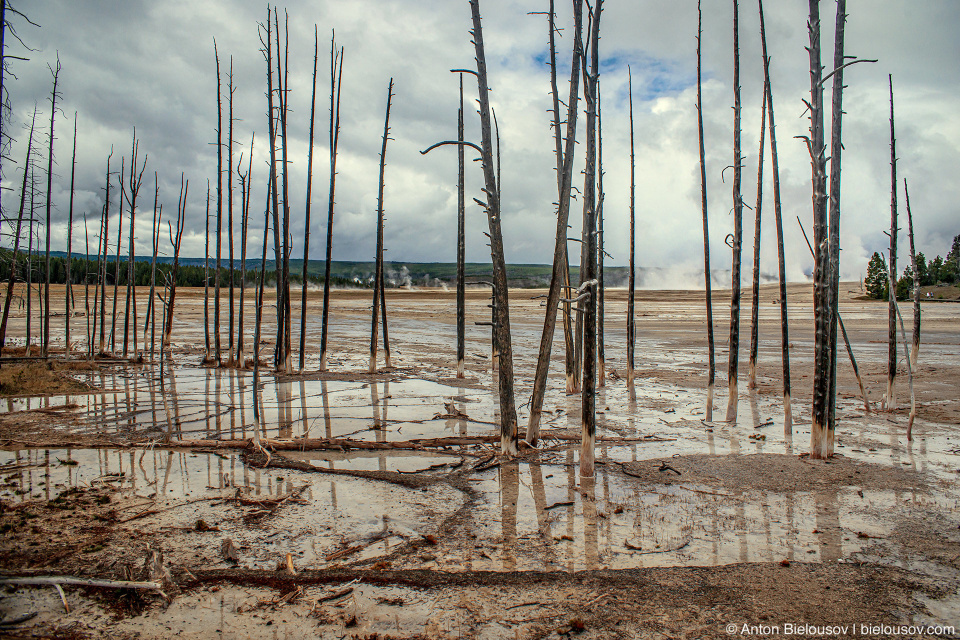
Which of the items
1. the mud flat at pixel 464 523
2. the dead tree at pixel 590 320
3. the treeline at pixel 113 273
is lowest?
the mud flat at pixel 464 523

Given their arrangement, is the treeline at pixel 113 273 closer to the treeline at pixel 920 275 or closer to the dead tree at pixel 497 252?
the dead tree at pixel 497 252

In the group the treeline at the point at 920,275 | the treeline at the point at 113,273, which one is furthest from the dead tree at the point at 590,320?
the treeline at the point at 920,275

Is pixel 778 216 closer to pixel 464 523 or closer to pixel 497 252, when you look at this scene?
pixel 497 252

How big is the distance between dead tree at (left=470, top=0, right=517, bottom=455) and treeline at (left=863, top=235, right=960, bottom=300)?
192 feet

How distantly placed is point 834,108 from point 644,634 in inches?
314

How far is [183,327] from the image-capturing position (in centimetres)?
3766

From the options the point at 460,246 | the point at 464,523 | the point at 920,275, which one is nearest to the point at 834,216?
the point at 464,523

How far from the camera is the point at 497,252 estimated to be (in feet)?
28.6

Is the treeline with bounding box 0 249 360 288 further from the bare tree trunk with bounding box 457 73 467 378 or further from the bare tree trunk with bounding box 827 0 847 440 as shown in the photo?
the bare tree trunk with bounding box 827 0 847 440

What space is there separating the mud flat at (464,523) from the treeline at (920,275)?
52070mm

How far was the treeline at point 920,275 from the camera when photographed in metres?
54.4

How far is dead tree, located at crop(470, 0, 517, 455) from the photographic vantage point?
839 centimetres

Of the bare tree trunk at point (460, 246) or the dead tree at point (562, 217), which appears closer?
the dead tree at point (562, 217)

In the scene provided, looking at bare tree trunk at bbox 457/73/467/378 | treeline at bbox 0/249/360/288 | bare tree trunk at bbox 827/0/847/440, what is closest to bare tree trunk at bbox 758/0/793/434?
bare tree trunk at bbox 827/0/847/440
